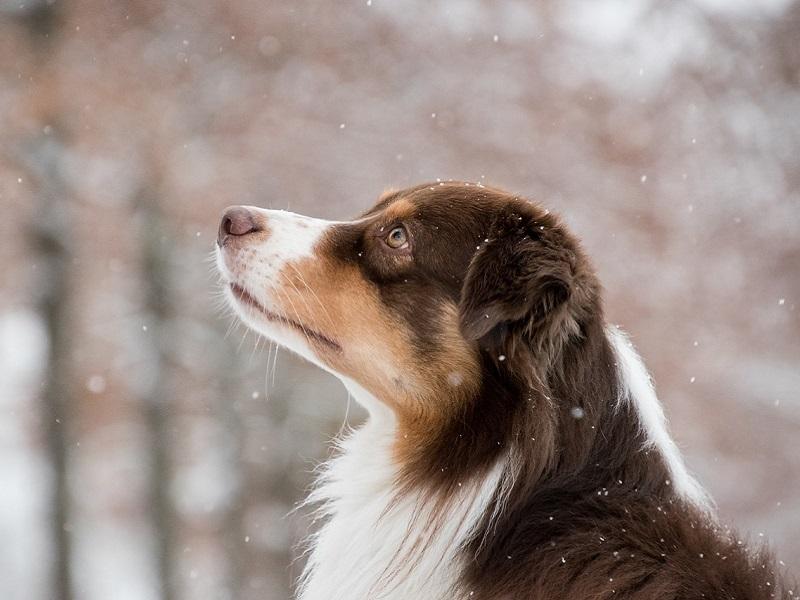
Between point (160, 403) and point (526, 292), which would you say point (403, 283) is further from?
point (160, 403)

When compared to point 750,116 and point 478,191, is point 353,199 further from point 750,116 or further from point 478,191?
point 478,191

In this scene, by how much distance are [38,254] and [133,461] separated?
3058 mm

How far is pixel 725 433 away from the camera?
38.6 feet

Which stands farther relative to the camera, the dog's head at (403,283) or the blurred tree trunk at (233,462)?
the blurred tree trunk at (233,462)

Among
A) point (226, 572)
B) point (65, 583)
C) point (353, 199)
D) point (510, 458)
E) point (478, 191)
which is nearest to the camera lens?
point (510, 458)

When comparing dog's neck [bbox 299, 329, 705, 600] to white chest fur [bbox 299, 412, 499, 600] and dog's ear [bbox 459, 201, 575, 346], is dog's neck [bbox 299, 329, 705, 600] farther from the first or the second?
dog's ear [bbox 459, 201, 575, 346]

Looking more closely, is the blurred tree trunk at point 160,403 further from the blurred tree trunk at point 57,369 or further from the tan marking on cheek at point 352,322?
the tan marking on cheek at point 352,322

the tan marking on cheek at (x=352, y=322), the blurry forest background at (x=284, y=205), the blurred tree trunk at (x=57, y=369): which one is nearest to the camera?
the tan marking on cheek at (x=352, y=322)

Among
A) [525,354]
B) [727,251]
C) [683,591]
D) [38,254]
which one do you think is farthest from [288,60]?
[683,591]

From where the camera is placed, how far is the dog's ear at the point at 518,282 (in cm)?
322

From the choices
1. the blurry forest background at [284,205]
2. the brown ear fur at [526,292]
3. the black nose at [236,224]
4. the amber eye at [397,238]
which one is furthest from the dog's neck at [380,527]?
the blurry forest background at [284,205]

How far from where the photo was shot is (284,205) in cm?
1054

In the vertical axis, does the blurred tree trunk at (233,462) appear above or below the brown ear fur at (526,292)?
below

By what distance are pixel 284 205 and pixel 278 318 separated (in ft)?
22.4
